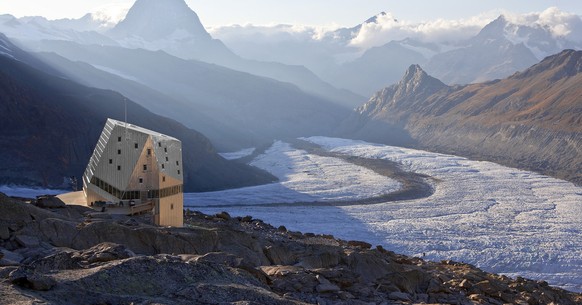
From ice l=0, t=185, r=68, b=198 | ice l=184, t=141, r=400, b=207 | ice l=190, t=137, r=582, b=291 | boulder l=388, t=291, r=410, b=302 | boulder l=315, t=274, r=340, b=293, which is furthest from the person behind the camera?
ice l=184, t=141, r=400, b=207

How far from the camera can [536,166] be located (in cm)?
10119

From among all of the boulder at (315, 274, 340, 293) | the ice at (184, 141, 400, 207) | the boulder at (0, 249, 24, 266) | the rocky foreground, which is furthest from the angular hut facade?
the ice at (184, 141, 400, 207)

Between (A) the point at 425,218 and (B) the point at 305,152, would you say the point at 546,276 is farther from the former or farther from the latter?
(B) the point at 305,152

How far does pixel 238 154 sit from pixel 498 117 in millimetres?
50498

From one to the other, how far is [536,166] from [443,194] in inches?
1346

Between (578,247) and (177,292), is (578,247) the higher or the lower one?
the lower one

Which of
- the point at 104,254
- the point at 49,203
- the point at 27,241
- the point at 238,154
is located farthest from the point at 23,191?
the point at 238,154

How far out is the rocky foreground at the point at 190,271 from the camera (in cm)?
1217

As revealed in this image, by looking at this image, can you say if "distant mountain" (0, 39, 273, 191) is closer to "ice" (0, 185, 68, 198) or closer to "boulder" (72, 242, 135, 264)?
"ice" (0, 185, 68, 198)

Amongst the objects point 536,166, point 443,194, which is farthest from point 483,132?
point 443,194

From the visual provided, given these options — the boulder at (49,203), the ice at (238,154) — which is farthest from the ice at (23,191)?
the ice at (238,154)

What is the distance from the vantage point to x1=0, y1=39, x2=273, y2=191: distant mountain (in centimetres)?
6444

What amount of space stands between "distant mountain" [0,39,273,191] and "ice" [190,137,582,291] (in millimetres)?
6855

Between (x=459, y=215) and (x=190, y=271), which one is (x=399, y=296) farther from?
(x=459, y=215)
